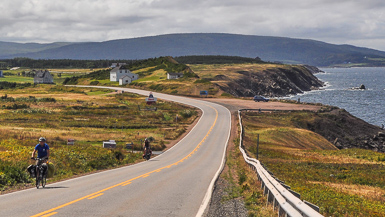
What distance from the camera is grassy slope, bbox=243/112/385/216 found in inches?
568

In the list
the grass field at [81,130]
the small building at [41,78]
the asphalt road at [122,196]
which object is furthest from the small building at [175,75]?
the asphalt road at [122,196]

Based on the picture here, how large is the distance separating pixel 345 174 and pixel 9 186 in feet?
66.2

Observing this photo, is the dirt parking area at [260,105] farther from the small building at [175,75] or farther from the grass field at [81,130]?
the small building at [175,75]

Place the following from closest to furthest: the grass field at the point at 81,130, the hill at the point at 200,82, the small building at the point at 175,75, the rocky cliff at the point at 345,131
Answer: the grass field at the point at 81,130 → the rocky cliff at the point at 345,131 → the hill at the point at 200,82 → the small building at the point at 175,75

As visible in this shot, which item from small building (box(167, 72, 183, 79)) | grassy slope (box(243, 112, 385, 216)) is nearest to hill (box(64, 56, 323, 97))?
small building (box(167, 72, 183, 79))

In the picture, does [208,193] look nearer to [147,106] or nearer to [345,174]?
[345,174]

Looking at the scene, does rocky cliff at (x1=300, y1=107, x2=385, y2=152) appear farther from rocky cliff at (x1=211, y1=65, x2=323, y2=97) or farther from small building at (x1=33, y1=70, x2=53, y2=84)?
small building at (x1=33, y1=70, x2=53, y2=84)

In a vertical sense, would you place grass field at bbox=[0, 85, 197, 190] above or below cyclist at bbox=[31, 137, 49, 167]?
below

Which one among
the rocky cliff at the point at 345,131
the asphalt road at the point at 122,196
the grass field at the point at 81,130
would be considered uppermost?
the asphalt road at the point at 122,196

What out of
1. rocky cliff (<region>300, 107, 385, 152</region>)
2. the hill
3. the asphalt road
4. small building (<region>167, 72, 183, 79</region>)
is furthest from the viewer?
small building (<region>167, 72, 183, 79</region>)

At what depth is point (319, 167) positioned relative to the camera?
3225cm

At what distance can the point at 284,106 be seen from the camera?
295 feet

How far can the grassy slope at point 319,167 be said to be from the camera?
47.3 ft

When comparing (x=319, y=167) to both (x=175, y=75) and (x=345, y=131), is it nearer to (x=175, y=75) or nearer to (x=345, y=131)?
(x=345, y=131)
